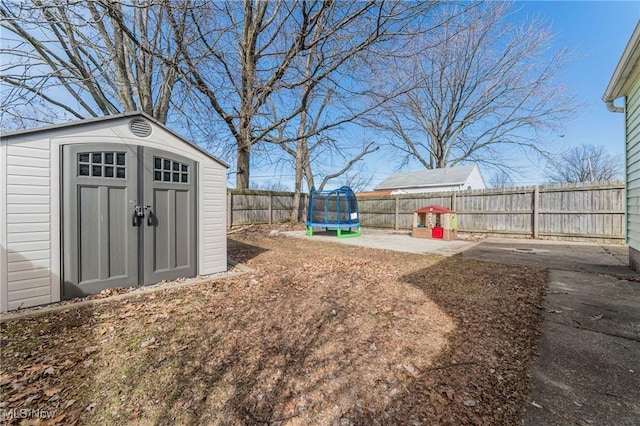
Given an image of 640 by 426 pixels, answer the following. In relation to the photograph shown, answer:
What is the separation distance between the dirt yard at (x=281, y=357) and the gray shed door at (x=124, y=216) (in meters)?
0.51

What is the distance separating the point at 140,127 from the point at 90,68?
622cm

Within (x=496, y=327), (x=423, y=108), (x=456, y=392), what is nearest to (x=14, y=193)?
(x=456, y=392)

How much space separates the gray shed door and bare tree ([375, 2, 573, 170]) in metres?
9.35

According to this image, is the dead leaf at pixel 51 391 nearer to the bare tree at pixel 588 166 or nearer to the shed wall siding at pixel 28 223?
the shed wall siding at pixel 28 223

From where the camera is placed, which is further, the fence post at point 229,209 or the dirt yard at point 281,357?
the fence post at point 229,209

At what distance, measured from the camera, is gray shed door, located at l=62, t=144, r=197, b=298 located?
3.15 m

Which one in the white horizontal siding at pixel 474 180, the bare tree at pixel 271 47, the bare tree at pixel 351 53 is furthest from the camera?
the white horizontal siding at pixel 474 180

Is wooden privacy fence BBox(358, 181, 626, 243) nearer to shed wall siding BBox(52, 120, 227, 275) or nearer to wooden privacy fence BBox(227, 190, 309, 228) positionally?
wooden privacy fence BBox(227, 190, 309, 228)

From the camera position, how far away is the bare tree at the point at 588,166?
26266 mm

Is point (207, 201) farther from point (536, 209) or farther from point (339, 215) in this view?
point (536, 209)

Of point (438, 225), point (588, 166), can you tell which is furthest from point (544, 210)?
point (588, 166)

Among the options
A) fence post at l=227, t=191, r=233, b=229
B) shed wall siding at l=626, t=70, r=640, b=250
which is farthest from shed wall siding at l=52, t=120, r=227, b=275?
fence post at l=227, t=191, r=233, b=229

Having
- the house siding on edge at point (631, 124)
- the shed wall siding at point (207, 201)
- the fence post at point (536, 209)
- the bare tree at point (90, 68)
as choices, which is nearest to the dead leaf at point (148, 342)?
the shed wall siding at point (207, 201)

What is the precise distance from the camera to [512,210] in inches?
367
